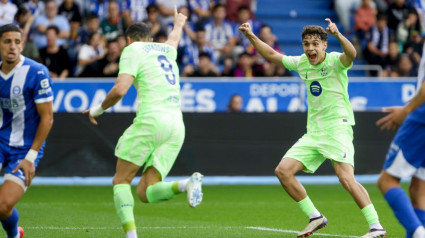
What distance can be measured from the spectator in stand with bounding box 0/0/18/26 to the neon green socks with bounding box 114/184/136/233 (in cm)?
1156

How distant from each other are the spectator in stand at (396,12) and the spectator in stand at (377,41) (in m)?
0.54

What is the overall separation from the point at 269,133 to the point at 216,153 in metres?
1.06

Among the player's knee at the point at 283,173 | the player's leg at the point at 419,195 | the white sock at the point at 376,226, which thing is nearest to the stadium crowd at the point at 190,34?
A: the player's knee at the point at 283,173

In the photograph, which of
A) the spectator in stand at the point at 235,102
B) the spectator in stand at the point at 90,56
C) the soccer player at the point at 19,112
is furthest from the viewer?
the spectator in stand at the point at 90,56

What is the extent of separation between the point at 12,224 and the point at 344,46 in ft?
12.7

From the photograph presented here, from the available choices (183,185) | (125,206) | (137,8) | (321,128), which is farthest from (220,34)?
(125,206)

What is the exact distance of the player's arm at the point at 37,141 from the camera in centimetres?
830

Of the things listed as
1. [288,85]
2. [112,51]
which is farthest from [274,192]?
[112,51]

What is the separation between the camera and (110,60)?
19141 millimetres

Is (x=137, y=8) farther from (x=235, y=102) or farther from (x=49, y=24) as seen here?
(x=235, y=102)

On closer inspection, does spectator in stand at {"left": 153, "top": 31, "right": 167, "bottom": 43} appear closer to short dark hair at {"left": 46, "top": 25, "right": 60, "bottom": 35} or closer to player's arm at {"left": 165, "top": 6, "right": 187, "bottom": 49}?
short dark hair at {"left": 46, "top": 25, "right": 60, "bottom": 35}

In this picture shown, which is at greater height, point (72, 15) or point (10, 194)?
point (72, 15)

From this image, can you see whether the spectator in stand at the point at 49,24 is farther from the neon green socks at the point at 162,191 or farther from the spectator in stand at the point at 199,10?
the neon green socks at the point at 162,191

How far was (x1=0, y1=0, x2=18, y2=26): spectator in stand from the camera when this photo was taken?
1953 cm
